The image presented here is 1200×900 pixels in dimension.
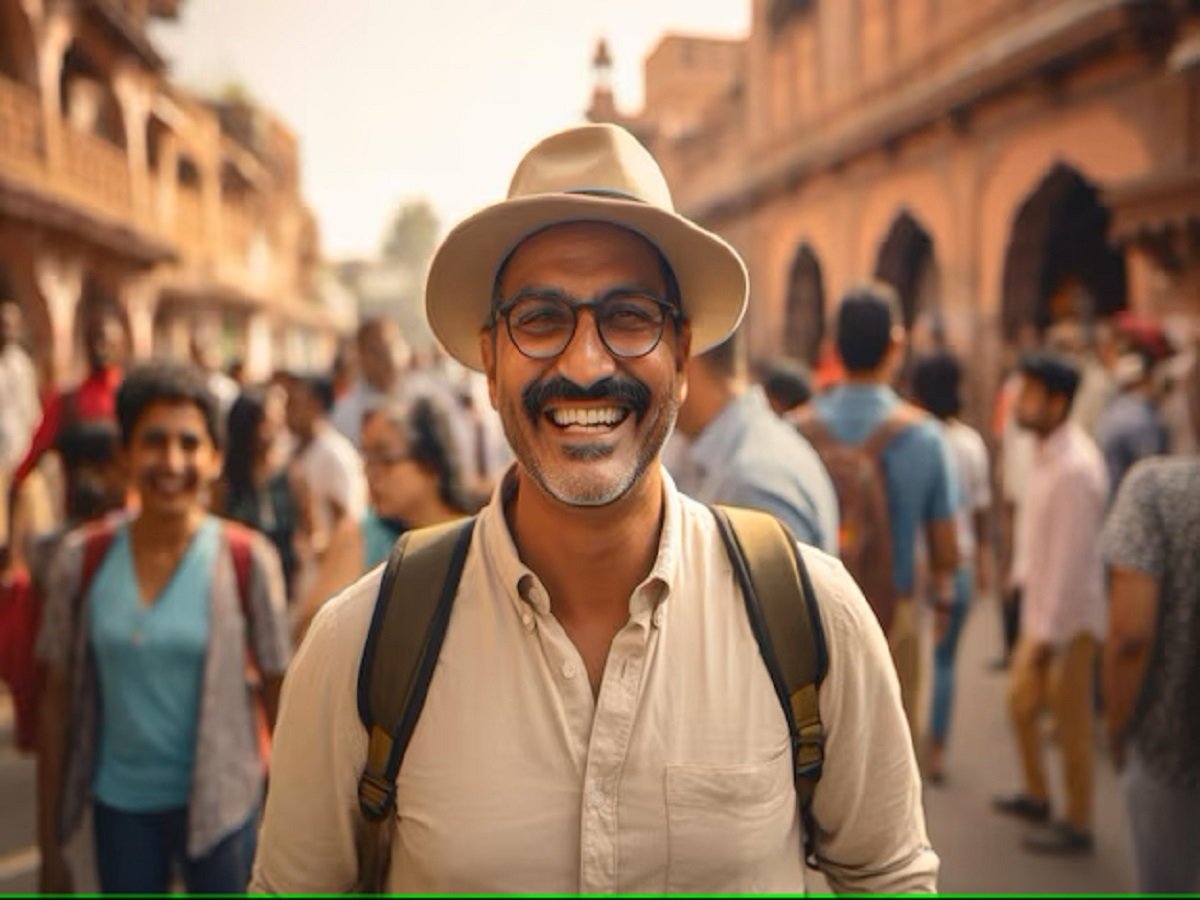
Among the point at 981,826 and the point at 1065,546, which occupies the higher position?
the point at 1065,546

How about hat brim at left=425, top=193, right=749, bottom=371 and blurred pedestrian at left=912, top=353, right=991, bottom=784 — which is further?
blurred pedestrian at left=912, top=353, right=991, bottom=784

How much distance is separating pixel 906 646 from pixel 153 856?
9.08 ft

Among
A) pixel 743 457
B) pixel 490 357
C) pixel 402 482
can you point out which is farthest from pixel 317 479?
pixel 490 357

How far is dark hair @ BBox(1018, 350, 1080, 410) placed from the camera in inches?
177

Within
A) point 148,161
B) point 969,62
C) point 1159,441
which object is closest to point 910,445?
point 1159,441

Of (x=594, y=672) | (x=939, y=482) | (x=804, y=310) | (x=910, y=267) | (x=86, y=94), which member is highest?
(x=86, y=94)

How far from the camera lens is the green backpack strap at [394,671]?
1.53 meters

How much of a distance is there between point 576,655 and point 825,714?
0.41 m

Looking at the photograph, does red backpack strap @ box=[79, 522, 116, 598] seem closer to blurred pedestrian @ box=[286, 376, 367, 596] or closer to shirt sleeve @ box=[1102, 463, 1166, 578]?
blurred pedestrian @ box=[286, 376, 367, 596]

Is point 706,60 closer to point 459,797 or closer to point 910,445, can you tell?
point 910,445

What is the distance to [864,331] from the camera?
405 cm

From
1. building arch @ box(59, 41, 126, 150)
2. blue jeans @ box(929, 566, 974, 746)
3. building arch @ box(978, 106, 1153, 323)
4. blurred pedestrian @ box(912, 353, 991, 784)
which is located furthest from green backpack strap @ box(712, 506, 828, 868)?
building arch @ box(59, 41, 126, 150)

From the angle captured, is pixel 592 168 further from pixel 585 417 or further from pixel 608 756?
pixel 608 756

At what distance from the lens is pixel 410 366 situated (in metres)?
10.6
